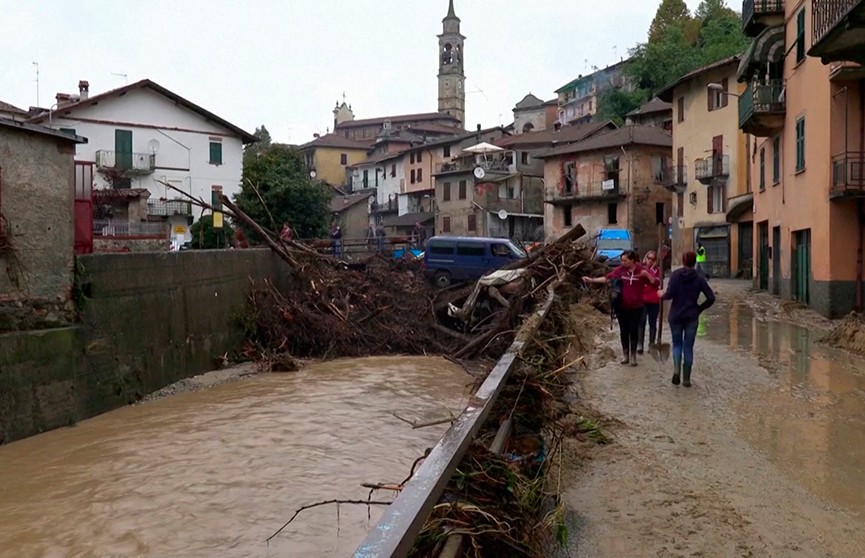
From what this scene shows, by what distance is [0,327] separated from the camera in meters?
12.0

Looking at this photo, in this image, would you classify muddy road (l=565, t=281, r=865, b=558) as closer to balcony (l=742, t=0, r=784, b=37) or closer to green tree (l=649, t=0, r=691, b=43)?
balcony (l=742, t=0, r=784, b=37)

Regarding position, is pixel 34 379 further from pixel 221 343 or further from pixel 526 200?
pixel 526 200

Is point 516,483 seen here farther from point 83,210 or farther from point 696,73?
point 696,73

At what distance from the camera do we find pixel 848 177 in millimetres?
18016

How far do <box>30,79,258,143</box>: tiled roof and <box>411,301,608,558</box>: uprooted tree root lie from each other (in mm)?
41464

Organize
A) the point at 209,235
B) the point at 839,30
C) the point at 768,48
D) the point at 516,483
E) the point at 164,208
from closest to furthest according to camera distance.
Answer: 1. the point at 516,483
2. the point at 839,30
3. the point at 768,48
4. the point at 209,235
5. the point at 164,208

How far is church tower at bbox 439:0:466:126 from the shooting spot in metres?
116

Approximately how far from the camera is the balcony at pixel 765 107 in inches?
934

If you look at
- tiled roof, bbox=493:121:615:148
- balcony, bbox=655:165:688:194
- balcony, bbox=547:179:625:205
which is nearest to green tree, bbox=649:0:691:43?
tiled roof, bbox=493:121:615:148

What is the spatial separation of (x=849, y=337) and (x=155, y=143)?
41.3 metres

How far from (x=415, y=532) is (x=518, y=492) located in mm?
1763

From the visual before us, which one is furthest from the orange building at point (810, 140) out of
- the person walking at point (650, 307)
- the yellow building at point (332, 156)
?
the yellow building at point (332, 156)

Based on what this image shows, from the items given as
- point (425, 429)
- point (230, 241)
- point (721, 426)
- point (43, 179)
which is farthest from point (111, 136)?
point (721, 426)

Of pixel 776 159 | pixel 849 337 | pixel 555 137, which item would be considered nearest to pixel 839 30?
pixel 849 337
